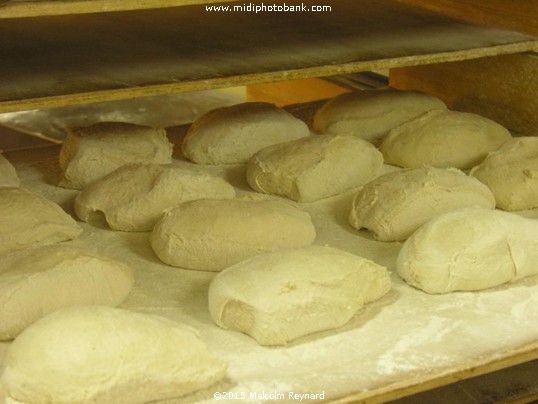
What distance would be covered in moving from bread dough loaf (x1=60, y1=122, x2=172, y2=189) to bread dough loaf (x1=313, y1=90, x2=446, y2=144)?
18.5 inches

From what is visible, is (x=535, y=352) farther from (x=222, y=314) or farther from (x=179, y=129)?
(x=179, y=129)

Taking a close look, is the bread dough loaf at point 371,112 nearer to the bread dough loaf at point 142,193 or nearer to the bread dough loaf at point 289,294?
the bread dough loaf at point 142,193

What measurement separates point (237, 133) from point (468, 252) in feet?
2.64

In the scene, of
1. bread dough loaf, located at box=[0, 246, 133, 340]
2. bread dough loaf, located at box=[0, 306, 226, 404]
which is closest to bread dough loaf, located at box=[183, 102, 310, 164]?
bread dough loaf, located at box=[0, 246, 133, 340]

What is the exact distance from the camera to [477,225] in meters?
1.65

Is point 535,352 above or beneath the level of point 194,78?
beneath

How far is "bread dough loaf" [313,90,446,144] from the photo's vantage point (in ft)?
7.81

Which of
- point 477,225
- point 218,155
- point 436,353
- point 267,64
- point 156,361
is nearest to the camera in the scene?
point 156,361

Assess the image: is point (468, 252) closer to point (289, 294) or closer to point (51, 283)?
point (289, 294)

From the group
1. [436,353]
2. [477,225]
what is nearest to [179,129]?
[477,225]

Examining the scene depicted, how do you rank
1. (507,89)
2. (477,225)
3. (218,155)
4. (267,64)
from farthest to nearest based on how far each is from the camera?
1. (507,89)
2. (218,155)
3. (267,64)
4. (477,225)

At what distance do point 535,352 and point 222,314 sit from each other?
1.67 feet

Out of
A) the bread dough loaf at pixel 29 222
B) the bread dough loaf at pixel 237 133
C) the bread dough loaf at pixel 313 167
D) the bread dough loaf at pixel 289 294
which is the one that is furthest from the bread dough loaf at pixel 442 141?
the bread dough loaf at pixel 29 222

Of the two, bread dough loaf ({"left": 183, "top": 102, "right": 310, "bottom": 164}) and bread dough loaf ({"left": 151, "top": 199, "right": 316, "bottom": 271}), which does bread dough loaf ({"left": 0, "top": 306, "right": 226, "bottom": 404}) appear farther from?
bread dough loaf ({"left": 183, "top": 102, "right": 310, "bottom": 164})
